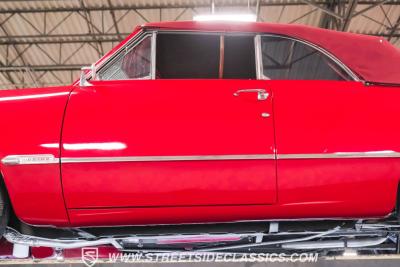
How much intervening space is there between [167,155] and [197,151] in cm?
16

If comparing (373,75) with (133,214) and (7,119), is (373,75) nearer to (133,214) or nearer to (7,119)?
(133,214)

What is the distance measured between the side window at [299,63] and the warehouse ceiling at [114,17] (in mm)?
7901

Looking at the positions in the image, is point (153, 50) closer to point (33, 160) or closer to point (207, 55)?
point (207, 55)

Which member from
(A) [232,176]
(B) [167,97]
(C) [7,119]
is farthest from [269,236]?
(C) [7,119]

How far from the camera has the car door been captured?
2061 millimetres

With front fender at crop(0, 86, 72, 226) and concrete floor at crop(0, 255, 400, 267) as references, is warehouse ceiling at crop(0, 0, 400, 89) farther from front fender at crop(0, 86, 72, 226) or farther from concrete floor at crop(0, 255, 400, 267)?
concrete floor at crop(0, 255, 400, 267)

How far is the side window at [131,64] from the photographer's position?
→ 2.36m

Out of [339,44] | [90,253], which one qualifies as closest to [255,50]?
[339,44]

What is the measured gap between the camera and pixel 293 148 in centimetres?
210

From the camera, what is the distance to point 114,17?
11.0 meters

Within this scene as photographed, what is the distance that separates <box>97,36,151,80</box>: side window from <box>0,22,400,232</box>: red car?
0.10 meters

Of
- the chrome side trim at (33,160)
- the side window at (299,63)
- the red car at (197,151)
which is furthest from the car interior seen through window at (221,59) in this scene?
the chrome side trim at (33,160)

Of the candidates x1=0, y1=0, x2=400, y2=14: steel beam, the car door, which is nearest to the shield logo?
the car door

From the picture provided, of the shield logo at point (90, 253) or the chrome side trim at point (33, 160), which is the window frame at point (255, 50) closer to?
the chrome side trim at point (33, 160)
